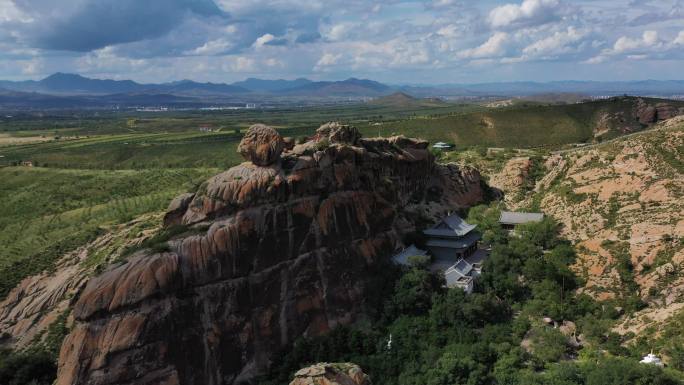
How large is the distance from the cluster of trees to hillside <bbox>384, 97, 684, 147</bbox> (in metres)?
79.4

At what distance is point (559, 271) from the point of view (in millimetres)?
52188

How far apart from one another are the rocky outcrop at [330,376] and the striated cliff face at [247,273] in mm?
13362

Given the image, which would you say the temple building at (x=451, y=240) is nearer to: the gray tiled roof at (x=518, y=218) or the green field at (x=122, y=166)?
the gray tiled roof at (x=518, y=218)

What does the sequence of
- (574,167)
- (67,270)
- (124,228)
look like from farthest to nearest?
(574,167) < (124,228) < (67,270)

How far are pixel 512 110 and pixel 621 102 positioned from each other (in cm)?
2771

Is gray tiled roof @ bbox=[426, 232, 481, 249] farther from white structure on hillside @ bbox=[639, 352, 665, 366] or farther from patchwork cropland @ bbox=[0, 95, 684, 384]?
white structure on hillside @ bbox=[639, 352, 665, 366]

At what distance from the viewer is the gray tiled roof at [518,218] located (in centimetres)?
6350

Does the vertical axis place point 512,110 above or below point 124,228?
above

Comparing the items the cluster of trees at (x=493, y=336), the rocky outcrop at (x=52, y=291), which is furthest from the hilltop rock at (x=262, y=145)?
the rocky outcrop at (x=52, y=291)

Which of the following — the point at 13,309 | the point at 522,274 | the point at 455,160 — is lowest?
the point at 13,309

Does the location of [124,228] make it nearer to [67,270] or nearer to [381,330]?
[67,270]

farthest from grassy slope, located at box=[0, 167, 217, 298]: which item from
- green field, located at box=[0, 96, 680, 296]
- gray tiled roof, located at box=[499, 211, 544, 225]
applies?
gray tiled roof, located at box=[499, 211, 544, 225]

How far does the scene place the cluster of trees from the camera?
3712 centimetres

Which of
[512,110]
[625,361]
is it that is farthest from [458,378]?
[512,110]
